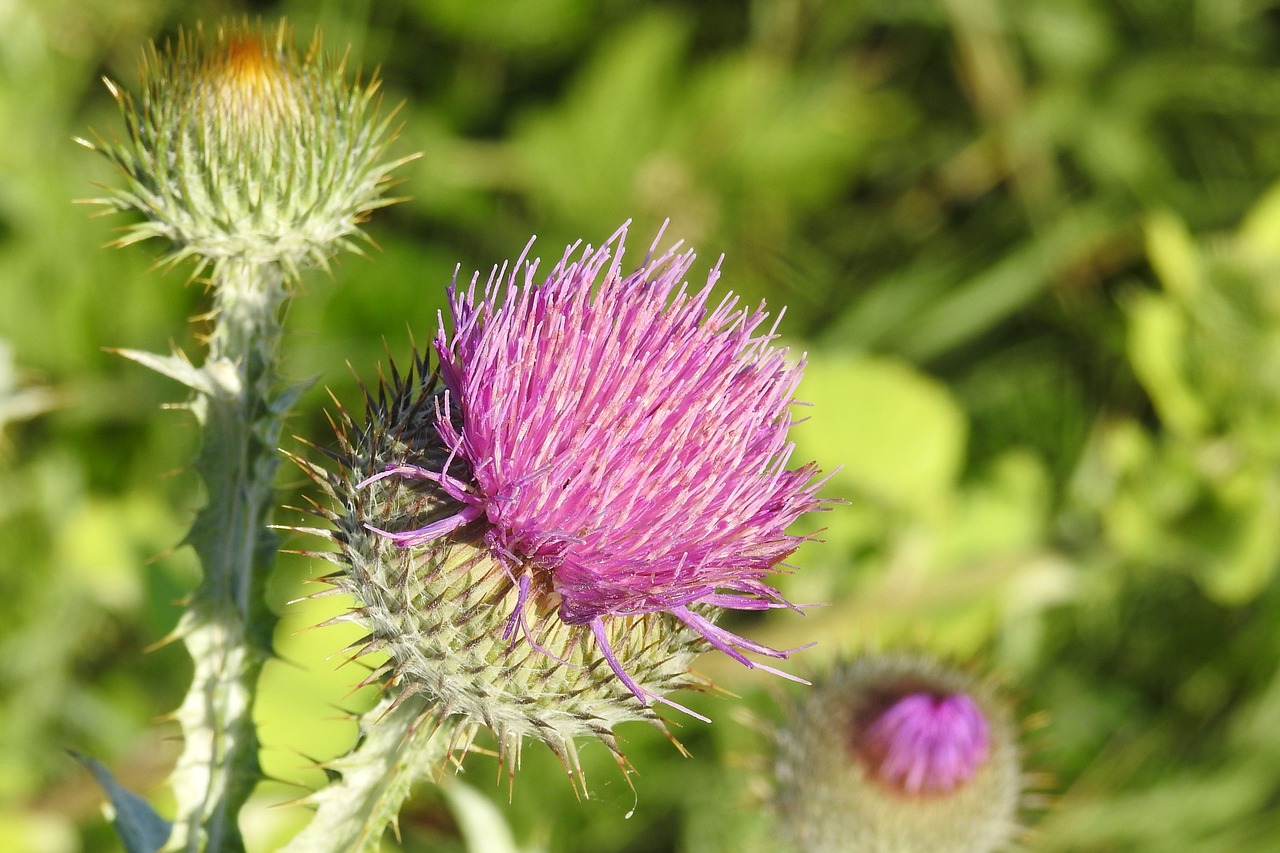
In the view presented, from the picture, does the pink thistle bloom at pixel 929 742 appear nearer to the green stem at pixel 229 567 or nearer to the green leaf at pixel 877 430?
the green leaf at pixel 877 430

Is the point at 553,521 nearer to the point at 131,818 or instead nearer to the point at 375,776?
the point at 375,776

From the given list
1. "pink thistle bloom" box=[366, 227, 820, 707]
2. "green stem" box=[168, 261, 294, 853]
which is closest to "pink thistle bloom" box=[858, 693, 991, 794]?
"pink thistle bloom" box=[366, 227, 820, 707]

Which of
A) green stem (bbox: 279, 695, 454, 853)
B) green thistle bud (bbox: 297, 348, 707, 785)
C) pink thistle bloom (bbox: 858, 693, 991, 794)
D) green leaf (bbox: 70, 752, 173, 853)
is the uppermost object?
green thistle bud (bbox: 297, 348, 707, 785)

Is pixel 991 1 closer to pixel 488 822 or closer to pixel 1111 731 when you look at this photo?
pixel 1111 731

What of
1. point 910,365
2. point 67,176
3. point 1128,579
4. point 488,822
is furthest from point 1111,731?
point 67,176

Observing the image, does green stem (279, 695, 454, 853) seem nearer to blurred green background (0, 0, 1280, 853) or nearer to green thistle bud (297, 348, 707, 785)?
green thistle bud (297, 348, 707, 785)

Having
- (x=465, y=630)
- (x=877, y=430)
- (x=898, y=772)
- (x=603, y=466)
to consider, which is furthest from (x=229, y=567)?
(x=877, y=430)

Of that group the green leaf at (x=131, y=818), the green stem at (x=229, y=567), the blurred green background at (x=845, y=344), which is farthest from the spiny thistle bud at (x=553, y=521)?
the blurred green background at (x=845, y=344)
